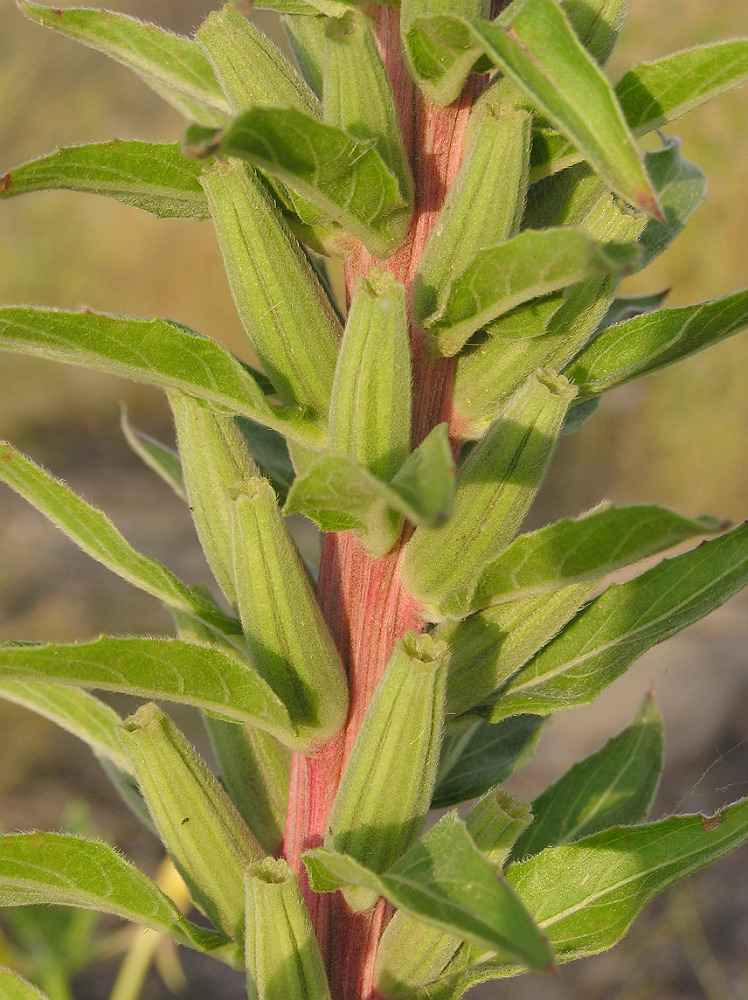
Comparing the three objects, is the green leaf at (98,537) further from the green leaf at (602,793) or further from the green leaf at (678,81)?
the green leaf at (678,81)

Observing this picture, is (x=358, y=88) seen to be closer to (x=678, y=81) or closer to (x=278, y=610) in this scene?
(x=678, y=81)

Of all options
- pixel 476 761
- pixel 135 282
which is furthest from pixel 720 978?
pixel 135 282

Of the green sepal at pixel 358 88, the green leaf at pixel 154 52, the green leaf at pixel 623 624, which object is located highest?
the green leaf at pixel 154 52

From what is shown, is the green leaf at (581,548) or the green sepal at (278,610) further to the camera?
the green sepal at (278,610)

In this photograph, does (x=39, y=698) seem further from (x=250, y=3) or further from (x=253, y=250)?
(x=250, y=3)

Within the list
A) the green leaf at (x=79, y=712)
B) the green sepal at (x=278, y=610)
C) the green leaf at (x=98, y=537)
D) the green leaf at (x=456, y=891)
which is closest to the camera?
the green leaf at (x=456, y=891)

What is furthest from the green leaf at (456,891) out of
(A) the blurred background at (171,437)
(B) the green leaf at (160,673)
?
(A) the blurred background at (171,437)

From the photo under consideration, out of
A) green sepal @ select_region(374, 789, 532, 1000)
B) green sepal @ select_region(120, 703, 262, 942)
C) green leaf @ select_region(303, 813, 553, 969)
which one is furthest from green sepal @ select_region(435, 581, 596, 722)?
green sepal @ select_region(120, 703, 262, 942)
